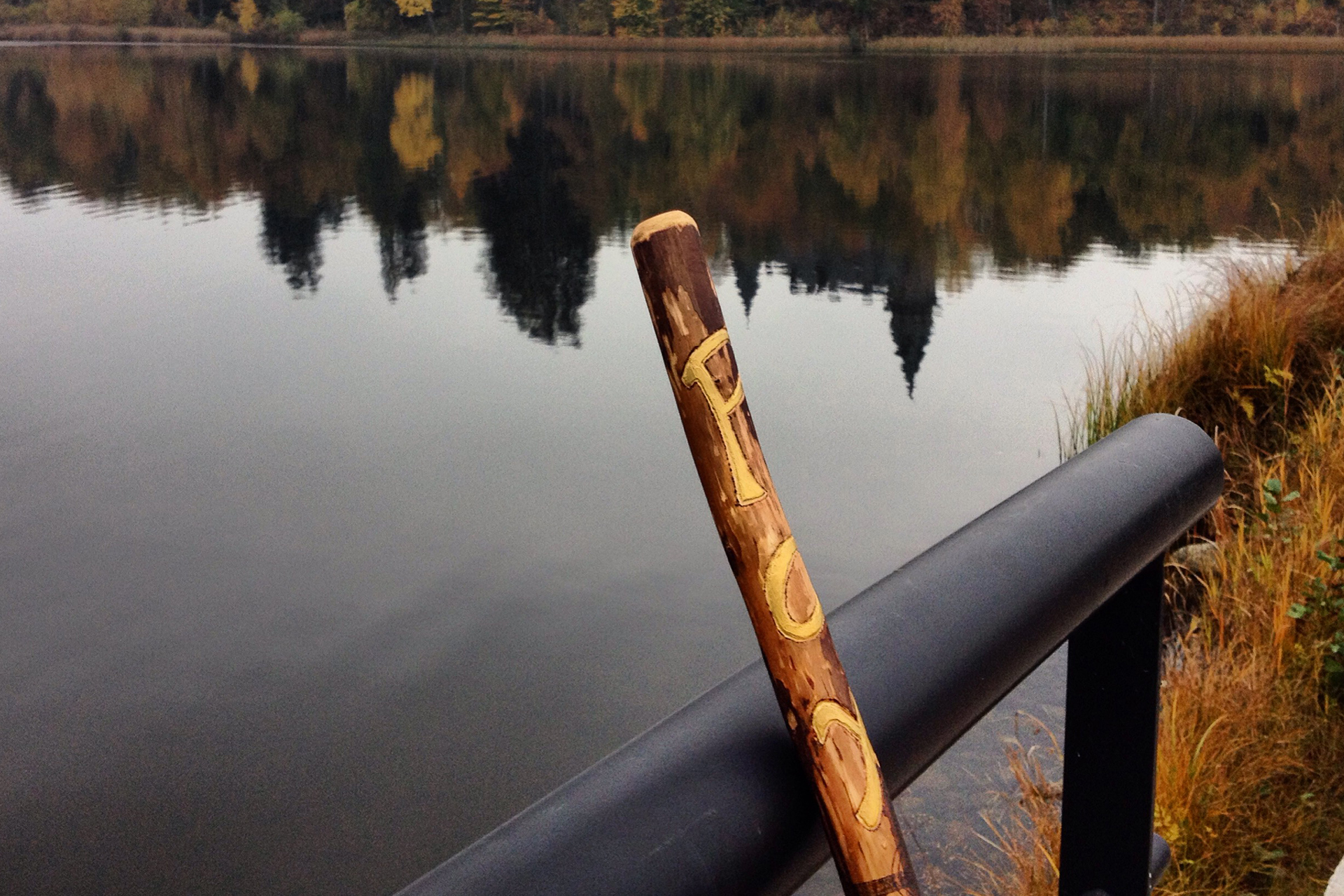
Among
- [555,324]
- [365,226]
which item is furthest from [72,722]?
[365,226]

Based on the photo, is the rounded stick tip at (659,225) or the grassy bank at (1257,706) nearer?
the rounded stick tip at (659,225)

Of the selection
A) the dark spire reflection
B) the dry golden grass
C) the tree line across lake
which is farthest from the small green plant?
the tree line across lake

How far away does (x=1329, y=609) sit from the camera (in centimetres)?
295

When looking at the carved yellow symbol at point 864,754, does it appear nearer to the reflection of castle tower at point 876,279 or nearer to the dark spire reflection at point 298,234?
the reflection of castle tower at point 876,279

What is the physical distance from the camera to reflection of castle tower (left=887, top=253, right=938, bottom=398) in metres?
11.6

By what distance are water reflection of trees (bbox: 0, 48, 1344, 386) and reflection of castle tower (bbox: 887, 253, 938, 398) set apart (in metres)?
0.05

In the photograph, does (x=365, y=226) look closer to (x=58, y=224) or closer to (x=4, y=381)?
(x=58, y=224)

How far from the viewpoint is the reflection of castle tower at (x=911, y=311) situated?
1162 centimetres

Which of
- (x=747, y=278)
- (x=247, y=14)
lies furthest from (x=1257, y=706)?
(x=247, y=14)

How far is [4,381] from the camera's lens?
35.6 feet

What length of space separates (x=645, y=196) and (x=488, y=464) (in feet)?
43.2

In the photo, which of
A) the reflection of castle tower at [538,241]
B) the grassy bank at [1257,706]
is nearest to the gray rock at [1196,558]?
the grassy bank at [1257,706]

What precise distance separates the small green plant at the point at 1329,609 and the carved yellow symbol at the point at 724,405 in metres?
2.60

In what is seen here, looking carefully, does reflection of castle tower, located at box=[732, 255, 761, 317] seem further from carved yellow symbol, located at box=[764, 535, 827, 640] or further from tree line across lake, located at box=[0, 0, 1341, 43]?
tree line across lake, located at box=[0, 0, 1341, 43]
